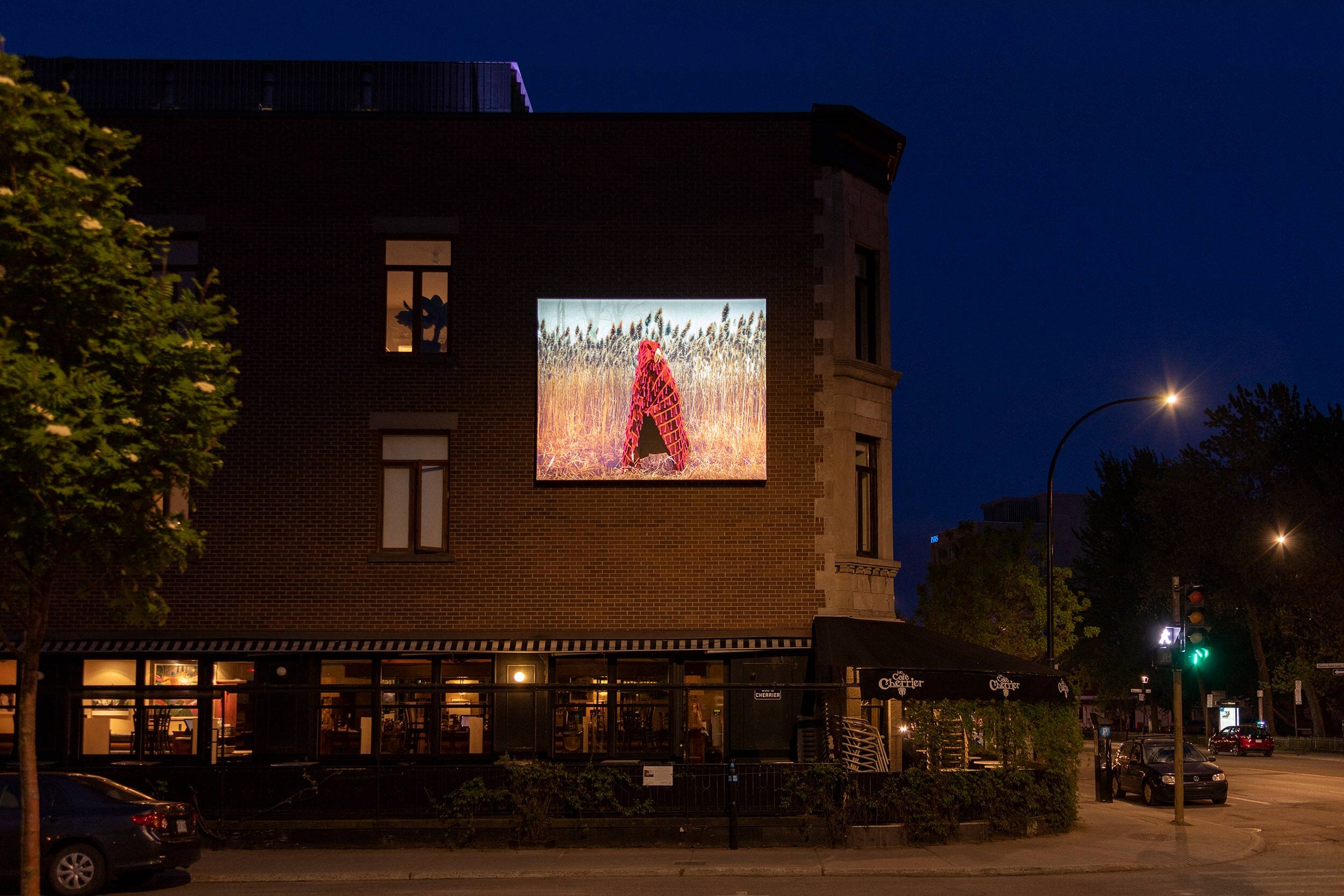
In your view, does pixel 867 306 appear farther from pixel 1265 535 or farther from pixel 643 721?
pixel 1265 535

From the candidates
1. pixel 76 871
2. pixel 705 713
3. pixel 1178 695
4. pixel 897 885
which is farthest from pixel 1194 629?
pixel 76 871

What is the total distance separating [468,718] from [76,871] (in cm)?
741

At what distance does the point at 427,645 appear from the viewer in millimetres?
22078

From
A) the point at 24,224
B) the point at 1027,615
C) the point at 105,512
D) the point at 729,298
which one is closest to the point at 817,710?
the point at 729,298

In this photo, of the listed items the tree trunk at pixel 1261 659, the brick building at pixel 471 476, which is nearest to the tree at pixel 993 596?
the brick building at pixel 471 476

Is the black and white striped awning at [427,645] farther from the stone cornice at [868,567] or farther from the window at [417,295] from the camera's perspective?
the window at [417,295]

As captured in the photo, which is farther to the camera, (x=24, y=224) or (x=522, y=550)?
(x=522, y=550)

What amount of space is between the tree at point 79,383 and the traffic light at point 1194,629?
16731 mm

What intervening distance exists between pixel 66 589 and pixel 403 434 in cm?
610

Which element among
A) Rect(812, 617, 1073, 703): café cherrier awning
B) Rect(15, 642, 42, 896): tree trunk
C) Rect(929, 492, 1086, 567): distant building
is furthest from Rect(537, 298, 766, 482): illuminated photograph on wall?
Rect(929, 492, 1086, 567): distant building

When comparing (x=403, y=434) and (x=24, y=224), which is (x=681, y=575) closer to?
(x=403, y=434)

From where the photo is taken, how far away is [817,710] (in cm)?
2181

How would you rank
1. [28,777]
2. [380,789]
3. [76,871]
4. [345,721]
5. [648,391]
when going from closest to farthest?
[28,777]
[76,871]
[380,789]
[345,721]
[648,391]

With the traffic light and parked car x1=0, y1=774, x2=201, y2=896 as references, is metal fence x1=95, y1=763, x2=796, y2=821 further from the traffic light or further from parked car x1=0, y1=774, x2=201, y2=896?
the traffic light
